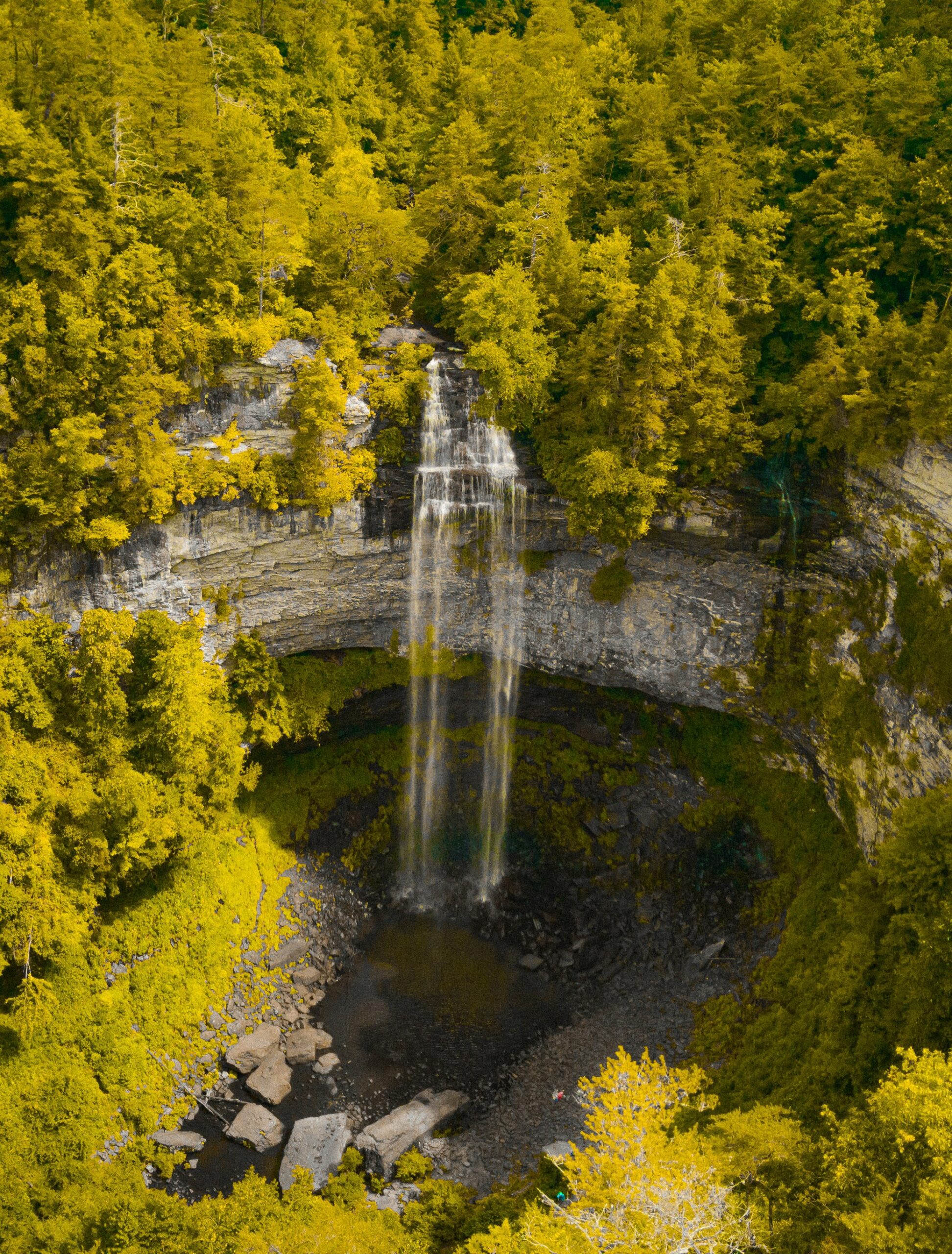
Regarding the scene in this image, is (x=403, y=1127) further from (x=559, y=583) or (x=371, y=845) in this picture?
(x=559, y=583)

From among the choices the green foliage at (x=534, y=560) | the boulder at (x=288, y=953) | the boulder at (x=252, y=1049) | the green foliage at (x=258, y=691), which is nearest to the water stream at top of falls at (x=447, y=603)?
the green foliage at (x=534, y=560)

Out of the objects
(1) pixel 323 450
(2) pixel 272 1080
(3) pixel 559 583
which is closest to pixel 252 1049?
(2) pixel 272 1080

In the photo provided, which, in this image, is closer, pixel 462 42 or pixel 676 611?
pixel 676 611

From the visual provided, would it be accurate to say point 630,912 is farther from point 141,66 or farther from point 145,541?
point 141,66

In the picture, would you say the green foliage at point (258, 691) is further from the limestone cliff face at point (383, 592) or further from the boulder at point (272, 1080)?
the boulder at point (272, 1080)

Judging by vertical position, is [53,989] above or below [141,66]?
below

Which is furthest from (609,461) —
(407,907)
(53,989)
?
(53,989)

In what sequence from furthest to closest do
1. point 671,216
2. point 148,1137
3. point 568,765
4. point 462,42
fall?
point 462,42
point 568,765
point 671,216
point 148,1137
